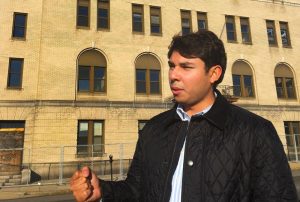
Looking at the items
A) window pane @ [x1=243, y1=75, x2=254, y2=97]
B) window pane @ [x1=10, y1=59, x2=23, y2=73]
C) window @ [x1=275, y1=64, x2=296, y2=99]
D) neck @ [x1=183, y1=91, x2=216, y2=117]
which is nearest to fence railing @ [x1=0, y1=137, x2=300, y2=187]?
window pane @ [x1=10, y1=59, x2=23, y2=73]

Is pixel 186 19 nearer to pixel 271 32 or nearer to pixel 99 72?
pixel 271 32

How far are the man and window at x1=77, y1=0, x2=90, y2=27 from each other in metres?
22.3

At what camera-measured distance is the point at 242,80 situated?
26281mm

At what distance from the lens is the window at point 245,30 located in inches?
1088

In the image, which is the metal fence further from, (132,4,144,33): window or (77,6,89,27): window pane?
(132,4,144,33): window

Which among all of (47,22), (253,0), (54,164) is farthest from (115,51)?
(253,0)

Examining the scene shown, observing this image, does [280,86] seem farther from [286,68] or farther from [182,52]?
[182,52]

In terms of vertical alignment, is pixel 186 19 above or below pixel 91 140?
above

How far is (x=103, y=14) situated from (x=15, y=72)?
27.1 feet

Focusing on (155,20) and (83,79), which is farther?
(155,20)

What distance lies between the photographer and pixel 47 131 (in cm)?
2019

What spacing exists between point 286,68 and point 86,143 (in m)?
20.0

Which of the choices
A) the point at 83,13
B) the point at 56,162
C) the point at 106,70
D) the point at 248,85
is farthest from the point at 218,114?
the point at 248,85

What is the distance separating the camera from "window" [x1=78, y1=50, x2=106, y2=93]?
22.2m
